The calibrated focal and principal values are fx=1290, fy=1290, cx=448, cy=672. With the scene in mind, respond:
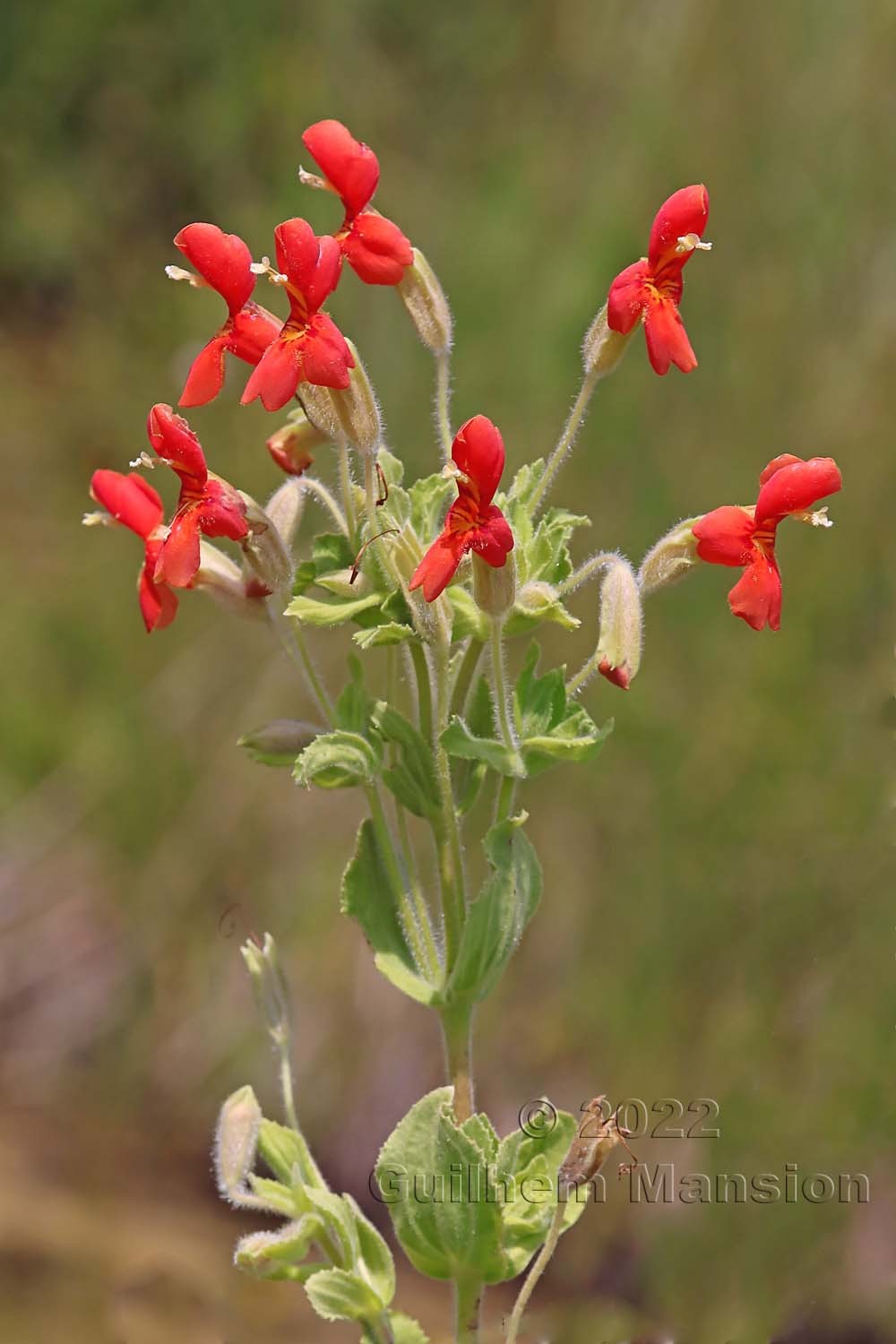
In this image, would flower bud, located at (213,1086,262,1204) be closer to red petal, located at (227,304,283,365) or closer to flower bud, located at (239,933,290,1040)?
flower bud, located at (239,933,290,1040)

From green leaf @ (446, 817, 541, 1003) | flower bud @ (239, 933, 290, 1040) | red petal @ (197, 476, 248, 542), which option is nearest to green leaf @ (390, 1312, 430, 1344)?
flower bud @ (239, 933, 290, 1040)

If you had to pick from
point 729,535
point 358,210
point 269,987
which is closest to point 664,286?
point 729,535

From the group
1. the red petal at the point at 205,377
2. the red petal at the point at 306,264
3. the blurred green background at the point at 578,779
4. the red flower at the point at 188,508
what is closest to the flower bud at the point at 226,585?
the red flower at the point at 188,508

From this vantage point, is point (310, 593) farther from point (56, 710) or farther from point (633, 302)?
point (56, 710)

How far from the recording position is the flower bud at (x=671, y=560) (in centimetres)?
237

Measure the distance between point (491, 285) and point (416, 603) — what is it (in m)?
4.03

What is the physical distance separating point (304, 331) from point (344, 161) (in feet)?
1.23

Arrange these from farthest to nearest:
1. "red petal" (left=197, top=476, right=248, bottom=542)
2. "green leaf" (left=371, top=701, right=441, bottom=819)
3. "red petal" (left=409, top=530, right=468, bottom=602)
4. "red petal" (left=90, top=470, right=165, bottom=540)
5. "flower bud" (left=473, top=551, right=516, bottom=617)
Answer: "red petal" (left=90, top=470, right=165, bottom=540) < "green leaf" (left=371, top=701, right=441, bottom=819) < "red petal" (left=197, top=476, right=248, bottom=542) < "flower bud" (left=473, top=551, right=516, bottom=617) < "red petal" (left=409, top=530, right=468, bottom=602)

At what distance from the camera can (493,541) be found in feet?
6.64

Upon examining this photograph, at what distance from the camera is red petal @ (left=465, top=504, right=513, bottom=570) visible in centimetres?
202

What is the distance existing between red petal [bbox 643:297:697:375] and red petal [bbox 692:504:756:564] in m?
0.27

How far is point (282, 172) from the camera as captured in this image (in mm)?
7258

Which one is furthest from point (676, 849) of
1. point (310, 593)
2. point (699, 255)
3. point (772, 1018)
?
point (310, 593)

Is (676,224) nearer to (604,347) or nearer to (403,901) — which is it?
(604,347)
